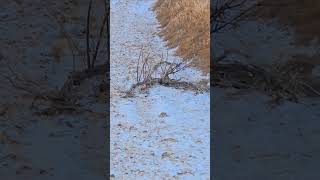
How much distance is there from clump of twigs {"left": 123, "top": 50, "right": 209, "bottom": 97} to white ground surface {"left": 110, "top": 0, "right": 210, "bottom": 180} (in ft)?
0.20

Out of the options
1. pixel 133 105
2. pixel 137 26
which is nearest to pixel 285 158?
pixel 133 105

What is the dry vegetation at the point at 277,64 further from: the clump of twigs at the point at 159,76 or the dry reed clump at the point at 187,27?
the clump of twigs at the point at 159,76

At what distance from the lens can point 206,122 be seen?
13.6 feet

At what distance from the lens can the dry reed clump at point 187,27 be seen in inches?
222

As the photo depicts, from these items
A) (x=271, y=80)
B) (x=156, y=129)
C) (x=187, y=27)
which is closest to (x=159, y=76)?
(x=271, y=80)

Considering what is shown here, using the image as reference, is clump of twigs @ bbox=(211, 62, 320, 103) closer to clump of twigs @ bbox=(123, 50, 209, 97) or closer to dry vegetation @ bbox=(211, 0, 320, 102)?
dry vegetation @ bbox=(211, 0, 320, 102)

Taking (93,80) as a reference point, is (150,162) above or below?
below

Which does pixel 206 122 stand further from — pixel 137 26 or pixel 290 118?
pixel 137 26

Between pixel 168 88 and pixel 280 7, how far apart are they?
2.56 metres

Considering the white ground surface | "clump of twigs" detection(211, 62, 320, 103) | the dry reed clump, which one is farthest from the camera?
the dry reed clump

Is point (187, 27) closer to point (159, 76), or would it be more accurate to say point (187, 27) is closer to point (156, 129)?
point (159, 76)

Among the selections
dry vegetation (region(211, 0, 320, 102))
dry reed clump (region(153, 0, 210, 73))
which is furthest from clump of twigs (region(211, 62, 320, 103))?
dry reed clump (region(153, 0, 210, 73))

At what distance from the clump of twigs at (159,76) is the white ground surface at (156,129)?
Result: 0.20 ft

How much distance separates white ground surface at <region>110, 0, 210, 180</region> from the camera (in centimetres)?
351
